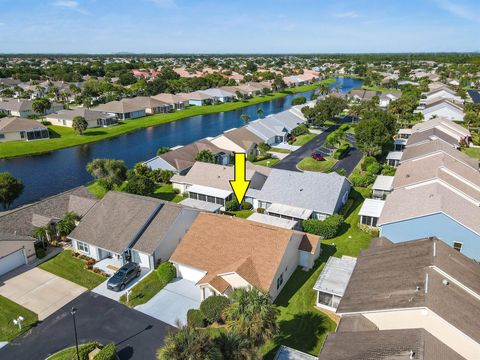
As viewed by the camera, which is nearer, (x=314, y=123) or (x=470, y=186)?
(x=470, y=186)

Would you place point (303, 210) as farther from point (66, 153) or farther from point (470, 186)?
point (66, 153)

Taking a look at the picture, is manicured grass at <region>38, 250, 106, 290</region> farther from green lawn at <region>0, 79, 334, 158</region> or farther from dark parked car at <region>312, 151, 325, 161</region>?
green lawn at <region>0, 79, 334, 158</region>

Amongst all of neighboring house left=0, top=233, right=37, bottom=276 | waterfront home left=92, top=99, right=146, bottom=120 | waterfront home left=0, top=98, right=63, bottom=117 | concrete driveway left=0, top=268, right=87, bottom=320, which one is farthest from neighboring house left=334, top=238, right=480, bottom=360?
waterfront home left=0, top=98, right=63, bottom=117

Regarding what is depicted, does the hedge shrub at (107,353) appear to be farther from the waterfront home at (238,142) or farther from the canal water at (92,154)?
the waterfront home at (238,142)

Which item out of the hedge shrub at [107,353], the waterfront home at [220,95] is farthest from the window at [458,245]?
the waterfront home at [220,95]

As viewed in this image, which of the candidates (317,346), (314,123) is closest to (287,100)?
(314,123)
